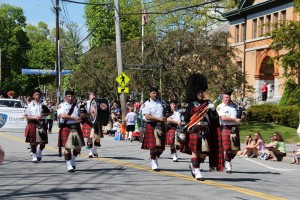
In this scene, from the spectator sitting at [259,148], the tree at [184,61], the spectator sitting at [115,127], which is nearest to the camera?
the spectator sitting at [259,148]

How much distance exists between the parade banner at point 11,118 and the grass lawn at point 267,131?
11635 mm

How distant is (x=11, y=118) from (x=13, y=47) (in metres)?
52.2

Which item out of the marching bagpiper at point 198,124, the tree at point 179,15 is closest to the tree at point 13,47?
the tree at point 179,15

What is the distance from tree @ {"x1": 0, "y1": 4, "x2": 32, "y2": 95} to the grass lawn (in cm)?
5183

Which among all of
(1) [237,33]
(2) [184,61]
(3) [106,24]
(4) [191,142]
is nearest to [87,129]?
(4) [191,142]

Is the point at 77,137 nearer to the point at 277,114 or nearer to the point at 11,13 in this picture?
the point at 277,114

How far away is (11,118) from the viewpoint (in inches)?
1167

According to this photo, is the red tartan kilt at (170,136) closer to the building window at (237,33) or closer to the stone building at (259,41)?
the stone building at (259,41)

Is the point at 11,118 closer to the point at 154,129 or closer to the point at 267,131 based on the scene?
the point at 267,131

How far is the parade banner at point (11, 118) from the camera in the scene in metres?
29.5

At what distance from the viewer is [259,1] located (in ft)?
157

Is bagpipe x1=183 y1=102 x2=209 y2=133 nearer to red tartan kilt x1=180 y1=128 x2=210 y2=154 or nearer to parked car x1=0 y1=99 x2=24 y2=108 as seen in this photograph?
red tartan kilt x1=180 y1=128 x2=210 y2=154

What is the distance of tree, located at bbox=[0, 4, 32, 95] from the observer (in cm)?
7981

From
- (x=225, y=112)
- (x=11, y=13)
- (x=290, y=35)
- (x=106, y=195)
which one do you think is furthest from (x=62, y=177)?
(x=11, y=13)
